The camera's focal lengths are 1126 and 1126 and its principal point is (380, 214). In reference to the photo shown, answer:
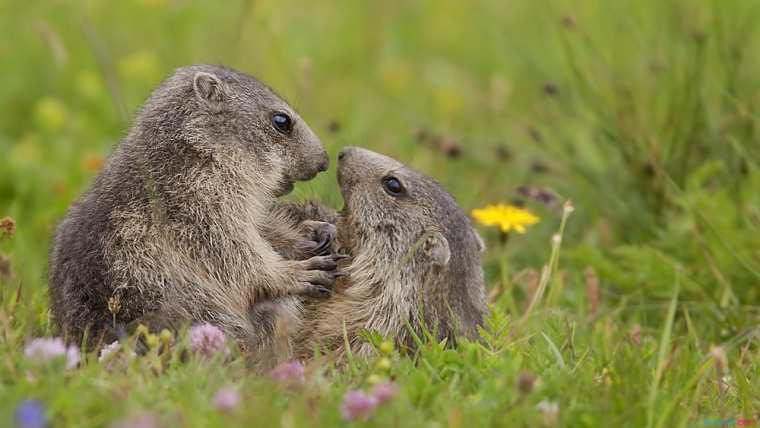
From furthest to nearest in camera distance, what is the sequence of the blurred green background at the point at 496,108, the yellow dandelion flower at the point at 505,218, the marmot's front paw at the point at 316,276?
the blurred green background at the point at 496,108 → the yellow dandelion flower at the point at 505,218 → the marmot's front paw at the point at 316,276

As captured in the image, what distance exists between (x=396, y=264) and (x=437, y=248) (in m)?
0.22

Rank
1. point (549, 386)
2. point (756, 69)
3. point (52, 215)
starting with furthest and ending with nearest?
point (756, 69)
point (52, 215)
point (549, 386)

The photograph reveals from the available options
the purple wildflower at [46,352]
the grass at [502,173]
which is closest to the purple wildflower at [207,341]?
the grass at [502,173]

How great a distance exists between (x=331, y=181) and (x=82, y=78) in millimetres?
4184

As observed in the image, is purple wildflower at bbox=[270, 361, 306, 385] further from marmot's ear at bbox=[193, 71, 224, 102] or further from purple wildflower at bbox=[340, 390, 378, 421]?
marmot's ear at bbox=[193, 71, 224, 102]

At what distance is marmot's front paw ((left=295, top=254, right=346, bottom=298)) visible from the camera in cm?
530

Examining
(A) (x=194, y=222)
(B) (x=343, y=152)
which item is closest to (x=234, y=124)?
(A) (x=194, y=222)

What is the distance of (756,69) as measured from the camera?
8.41 meters

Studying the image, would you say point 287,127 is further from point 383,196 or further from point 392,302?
point 392,302

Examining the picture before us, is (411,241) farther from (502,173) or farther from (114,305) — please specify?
→ (502,173)

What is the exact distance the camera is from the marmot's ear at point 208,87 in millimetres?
5488

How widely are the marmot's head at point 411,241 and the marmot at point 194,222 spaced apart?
236 millimetres

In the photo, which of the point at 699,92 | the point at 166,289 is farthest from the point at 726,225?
the point at 166,289

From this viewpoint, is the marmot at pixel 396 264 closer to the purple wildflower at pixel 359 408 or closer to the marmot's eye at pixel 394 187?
the marmot's eye at pixel 394 187
